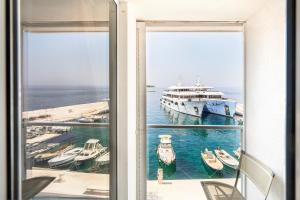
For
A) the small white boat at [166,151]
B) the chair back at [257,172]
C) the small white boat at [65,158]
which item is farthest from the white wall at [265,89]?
the small white boat at [65,158]

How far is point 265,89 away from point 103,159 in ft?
4.29

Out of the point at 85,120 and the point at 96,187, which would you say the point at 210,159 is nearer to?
the point at 96,187

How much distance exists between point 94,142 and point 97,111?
0.15 metres

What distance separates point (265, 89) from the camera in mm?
2076

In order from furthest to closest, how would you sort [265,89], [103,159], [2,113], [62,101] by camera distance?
1. [265,89]
2. [103,159]
3. [62,101]
4. [2,113]

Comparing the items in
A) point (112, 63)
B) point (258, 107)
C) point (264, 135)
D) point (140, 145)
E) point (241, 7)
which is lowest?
point (140, 145)

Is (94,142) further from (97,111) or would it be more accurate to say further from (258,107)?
(258,107)

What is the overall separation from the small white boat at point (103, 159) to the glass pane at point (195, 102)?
983 mm

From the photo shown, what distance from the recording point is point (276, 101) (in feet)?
5.99

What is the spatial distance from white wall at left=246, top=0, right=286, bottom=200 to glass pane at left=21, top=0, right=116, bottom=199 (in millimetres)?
1026

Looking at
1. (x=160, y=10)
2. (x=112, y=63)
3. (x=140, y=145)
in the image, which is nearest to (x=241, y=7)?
(x=160, y=10)

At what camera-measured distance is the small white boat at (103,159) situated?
1409 millimetres

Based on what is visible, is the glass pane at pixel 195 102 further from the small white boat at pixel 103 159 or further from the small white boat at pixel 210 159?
the small white boat at pixel 103 159

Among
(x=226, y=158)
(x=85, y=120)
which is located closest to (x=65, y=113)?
(x=85, y=120)
